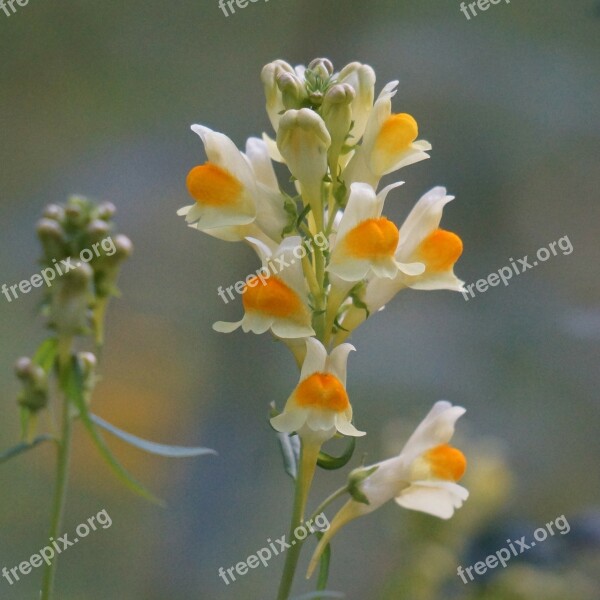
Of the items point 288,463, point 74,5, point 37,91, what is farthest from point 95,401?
point 288,463

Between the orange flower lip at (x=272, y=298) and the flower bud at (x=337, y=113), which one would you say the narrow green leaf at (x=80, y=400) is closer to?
the orange flower lip at (x=272, y=298)

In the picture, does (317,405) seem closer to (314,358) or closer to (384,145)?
(314,358)

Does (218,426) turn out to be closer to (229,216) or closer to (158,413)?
(158,413)
